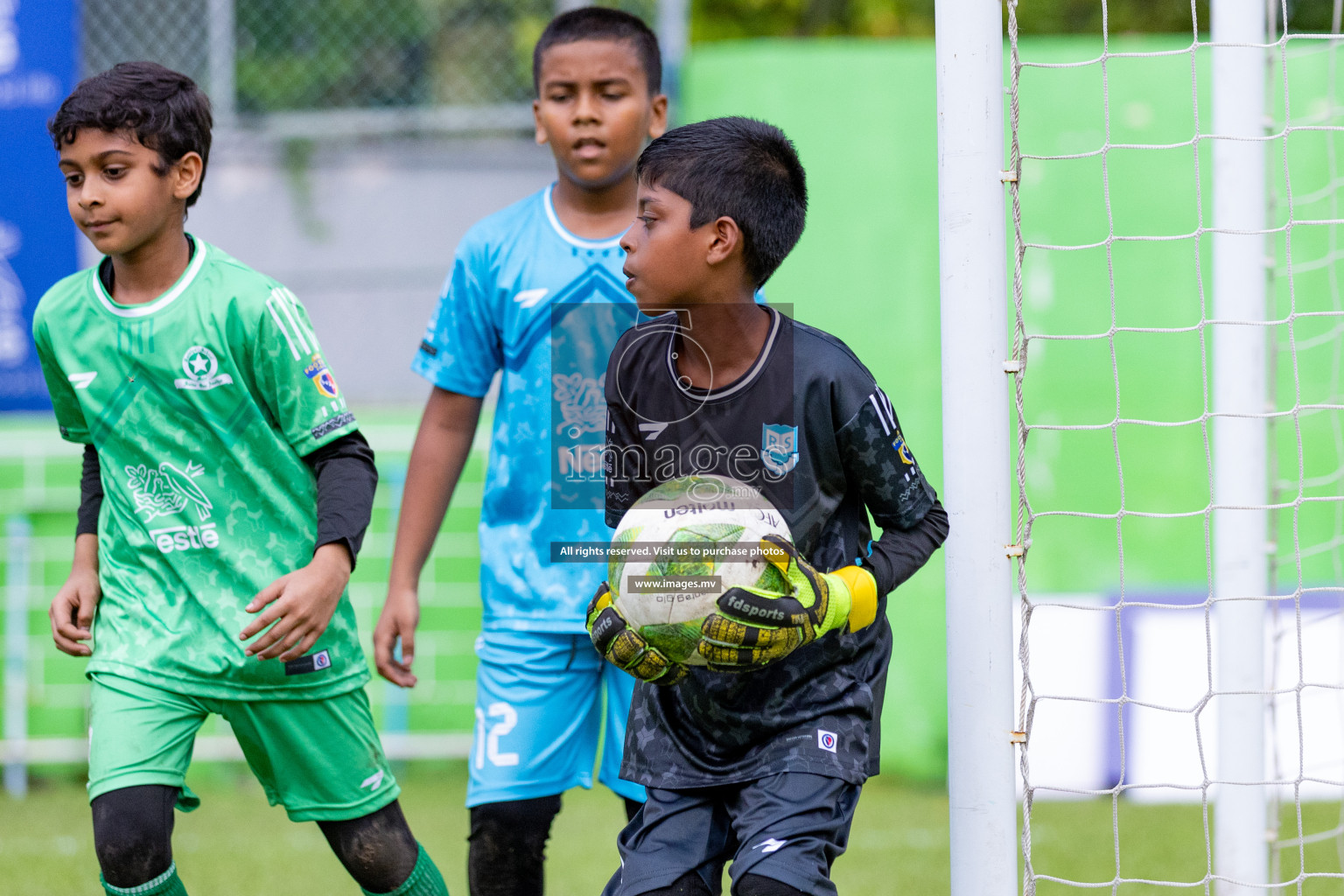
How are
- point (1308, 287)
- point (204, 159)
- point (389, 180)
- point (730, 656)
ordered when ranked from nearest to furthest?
point (730, 656), point (204, 159), point (1308, 287), point (389, 180)

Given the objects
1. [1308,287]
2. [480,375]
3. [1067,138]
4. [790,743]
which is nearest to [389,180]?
[1067,138]

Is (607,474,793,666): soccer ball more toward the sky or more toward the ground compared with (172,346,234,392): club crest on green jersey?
more toward the ground

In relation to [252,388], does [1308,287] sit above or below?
above

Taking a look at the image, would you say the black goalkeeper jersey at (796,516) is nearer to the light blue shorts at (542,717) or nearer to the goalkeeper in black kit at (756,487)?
the goalkeeper in black kit at (756,487)

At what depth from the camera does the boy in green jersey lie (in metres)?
2.52

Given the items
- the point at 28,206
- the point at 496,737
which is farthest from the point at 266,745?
the point at 28,206

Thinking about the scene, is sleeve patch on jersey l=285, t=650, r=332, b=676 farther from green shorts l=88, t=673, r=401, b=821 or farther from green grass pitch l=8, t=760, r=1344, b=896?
green grass pitch l=8, t=760, r=1344, b=896

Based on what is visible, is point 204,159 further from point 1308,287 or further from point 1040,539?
point 1308,287

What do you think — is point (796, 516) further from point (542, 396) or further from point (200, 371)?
point (200, 371)

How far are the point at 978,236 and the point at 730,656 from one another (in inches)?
37.9

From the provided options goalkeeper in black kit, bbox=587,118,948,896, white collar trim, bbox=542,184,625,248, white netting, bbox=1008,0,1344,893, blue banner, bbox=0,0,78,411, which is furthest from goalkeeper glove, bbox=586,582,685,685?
blue banner, bbox=0,0,78,411

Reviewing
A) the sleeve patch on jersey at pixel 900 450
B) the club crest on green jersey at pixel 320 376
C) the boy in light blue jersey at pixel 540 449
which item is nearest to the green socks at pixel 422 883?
the boy in light blue jersey at pixel 540 449

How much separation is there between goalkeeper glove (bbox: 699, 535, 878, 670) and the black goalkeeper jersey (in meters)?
0.09

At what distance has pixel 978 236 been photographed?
249 centimetres
